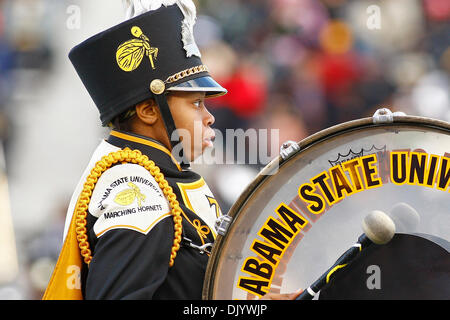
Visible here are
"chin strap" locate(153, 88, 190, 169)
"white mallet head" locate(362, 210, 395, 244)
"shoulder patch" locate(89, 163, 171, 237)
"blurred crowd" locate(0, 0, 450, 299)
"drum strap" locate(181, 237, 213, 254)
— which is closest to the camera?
"white mallet head" locate(362, 210, 395, 244)

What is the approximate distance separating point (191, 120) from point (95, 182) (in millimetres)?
327

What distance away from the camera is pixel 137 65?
203 centimetres

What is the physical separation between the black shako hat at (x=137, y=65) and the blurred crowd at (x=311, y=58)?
104 inches

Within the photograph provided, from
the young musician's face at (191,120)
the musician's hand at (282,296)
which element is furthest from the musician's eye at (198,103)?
the musician's hand at (282,296)

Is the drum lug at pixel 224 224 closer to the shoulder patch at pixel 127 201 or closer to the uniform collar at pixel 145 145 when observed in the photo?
the shoulder patch at pixel 127 201

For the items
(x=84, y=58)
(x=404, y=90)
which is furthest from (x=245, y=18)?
(x=84, y=58)

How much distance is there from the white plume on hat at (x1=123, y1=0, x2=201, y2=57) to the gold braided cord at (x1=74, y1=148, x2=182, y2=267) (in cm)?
34

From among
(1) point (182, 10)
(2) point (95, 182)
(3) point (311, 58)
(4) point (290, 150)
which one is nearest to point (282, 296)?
(4) point (290, 150)

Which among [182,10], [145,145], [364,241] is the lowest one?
[364,241]

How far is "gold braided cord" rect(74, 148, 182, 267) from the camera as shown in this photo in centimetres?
188

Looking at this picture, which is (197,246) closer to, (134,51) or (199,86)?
(199,86)

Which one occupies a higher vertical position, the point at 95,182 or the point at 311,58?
the point at 311,58

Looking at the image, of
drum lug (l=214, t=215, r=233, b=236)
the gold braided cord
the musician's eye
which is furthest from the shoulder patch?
the musician's eye

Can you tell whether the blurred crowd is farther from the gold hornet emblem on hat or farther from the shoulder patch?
the shoulder patch
